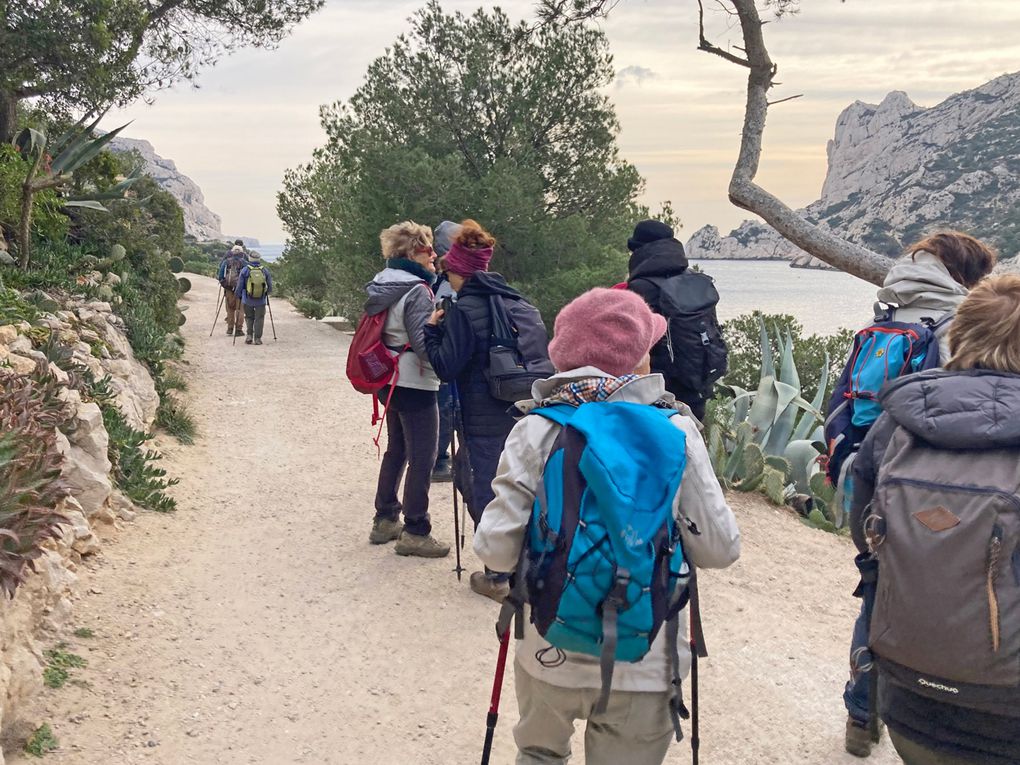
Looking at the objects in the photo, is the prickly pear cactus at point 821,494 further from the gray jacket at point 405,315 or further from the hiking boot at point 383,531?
the gray jacket at point 405,315

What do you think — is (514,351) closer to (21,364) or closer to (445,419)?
(445,419)

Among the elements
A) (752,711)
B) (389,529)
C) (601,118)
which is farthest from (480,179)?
(752,711)

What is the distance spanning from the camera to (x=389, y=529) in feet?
18.9

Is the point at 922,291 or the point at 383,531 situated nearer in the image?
the point at 922,291

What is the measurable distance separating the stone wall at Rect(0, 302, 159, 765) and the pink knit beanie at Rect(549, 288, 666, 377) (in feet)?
7.21

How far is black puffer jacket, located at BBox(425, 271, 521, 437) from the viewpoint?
427 centimetres

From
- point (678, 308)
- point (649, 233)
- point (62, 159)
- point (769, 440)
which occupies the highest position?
point (62, 159)

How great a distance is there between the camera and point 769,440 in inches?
322

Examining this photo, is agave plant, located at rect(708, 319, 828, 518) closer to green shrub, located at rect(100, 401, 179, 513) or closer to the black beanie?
the black beanie

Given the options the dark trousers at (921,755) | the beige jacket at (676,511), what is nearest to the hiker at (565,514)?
the beige jacket at (676,511)

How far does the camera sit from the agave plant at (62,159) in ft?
31.3

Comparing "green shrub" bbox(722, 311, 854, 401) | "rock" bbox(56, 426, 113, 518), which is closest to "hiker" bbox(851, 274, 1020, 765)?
"rock" bbox(56, 426, 113, 518)

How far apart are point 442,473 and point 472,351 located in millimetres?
3056

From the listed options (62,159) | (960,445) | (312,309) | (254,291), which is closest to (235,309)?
(254,291)
